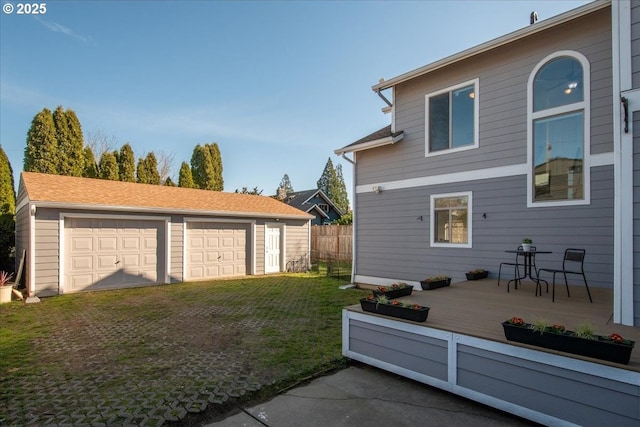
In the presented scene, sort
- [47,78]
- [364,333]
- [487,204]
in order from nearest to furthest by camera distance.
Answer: [364,333], [487,204], [47,78]

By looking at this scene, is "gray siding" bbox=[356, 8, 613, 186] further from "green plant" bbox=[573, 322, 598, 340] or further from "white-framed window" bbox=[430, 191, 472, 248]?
"green plant" bbox=[573, 322, 598, 340]

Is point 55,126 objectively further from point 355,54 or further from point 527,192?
point 527,192

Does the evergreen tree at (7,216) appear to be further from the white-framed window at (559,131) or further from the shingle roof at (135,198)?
the white-framed window at (559,131)

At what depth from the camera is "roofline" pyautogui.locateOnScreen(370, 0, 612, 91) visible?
5653mm

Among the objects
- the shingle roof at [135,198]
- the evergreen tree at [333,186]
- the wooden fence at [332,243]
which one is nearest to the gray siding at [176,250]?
the shingle roof at [135,198]

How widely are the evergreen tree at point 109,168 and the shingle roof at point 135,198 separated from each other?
22.9 feet

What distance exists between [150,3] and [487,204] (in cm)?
994

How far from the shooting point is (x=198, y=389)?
130 inches

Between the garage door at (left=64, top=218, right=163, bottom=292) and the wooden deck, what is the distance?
8535 mm

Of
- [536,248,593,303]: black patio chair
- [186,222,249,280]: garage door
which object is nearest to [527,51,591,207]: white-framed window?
[536,248,593,303]: black patio chair

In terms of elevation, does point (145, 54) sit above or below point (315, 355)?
above

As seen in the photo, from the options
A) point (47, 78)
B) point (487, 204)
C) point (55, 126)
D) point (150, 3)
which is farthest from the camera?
point (55, 126)

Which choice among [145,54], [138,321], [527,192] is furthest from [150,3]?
[527,192]

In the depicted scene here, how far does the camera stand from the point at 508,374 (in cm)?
271
